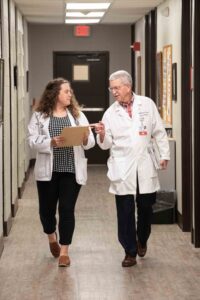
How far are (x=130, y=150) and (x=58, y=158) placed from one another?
584 mm

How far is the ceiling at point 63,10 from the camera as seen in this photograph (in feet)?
30.3

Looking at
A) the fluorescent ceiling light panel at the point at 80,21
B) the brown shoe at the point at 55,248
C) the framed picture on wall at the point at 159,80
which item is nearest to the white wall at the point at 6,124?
the brown shoe at the point at 55,248

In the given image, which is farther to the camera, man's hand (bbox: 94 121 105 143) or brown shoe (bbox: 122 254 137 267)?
brown shoe (bbox: 122 254 137 267)

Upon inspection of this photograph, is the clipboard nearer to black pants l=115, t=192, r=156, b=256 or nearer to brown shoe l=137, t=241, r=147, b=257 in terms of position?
black pants l=115, t=192, r=156, b=256

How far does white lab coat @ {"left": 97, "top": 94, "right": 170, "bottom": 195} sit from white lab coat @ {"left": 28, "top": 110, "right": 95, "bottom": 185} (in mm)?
201

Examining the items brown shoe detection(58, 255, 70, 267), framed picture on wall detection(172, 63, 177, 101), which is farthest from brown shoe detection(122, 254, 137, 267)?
framed picture on wall detection(172, 63, 177, 101)

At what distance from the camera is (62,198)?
5910 mm

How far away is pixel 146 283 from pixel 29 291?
88 cm

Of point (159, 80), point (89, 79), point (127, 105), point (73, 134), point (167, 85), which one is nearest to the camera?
point (73, 134)

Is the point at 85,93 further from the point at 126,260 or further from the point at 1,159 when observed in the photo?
the point at 126,260

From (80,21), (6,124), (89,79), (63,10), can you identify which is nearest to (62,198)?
(6,124)

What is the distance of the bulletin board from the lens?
28.7ft

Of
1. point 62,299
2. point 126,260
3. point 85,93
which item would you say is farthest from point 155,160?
point 85,93

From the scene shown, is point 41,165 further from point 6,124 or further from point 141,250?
point 6,124
